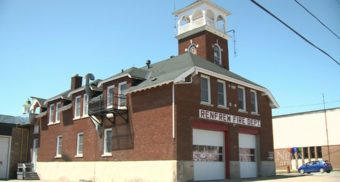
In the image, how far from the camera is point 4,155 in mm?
38219

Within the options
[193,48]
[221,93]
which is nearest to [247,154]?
[221,93]

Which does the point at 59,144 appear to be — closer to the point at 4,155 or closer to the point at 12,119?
the point at 4,155

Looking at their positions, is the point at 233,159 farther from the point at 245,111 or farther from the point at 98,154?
the point at 98,154

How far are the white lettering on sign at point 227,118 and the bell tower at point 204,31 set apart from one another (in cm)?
669

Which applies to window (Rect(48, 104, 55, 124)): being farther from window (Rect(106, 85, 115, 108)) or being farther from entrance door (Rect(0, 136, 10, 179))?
window (Rect(106, 85, 115, 108))

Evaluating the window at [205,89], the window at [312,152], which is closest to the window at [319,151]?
the window at [312,152]

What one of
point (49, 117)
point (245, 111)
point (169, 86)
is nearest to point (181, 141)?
point (169, 86)

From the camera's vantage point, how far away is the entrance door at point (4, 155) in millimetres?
37875

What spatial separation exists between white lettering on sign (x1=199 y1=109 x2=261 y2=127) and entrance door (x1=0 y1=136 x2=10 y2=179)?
23874mm

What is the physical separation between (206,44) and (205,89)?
323 inches

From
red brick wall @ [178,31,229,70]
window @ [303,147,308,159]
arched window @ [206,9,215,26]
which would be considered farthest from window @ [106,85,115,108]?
window @ [303,147,308,159]

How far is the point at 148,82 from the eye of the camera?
2533 centimetres

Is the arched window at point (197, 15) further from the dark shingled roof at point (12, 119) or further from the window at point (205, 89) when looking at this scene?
the dark shingled roof at point (12, 119)

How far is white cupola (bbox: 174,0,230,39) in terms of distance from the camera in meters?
33.2
